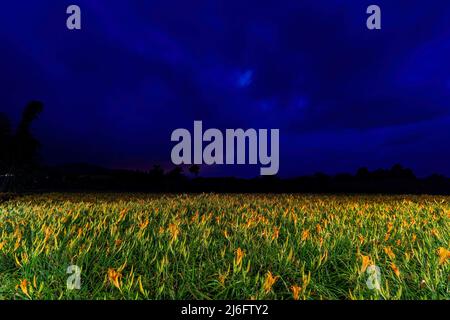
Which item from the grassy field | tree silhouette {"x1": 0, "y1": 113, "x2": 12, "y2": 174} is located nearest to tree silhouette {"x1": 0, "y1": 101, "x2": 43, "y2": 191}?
tree silhouette {"x1": 0, "y1": 113, "x2": 12, "y2": 174}

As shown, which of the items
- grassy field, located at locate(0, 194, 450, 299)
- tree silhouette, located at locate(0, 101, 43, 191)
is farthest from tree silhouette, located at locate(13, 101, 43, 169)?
grassy field, located at locate(0, 194, 450, 299)

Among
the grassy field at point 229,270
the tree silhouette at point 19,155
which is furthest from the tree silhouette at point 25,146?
the grassy field at point 229,270

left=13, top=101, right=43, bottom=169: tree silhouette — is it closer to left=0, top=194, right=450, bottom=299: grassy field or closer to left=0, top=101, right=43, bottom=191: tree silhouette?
left=0, top=101, right=43, bottom=191: tree silhouette

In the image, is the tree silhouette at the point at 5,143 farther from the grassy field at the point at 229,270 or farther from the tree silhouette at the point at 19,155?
the grassy field at the point at 229,270

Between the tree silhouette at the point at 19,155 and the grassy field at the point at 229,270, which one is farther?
the tree silhouette at the point at 19,155

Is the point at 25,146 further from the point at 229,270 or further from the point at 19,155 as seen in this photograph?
the point at 229,270

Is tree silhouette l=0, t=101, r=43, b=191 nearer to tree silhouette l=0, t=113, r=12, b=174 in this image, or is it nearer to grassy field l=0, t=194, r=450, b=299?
tree silhouette l=0, t=113, r=12, b=174

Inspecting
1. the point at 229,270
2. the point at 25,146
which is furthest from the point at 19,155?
the point at 229,270

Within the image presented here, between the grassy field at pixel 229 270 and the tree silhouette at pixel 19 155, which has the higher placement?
the tree silhouette at pixel 19 155

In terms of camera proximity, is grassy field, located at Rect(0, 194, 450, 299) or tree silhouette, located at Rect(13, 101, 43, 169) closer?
grassy field, located at Rect(0, 194, 450, 299)

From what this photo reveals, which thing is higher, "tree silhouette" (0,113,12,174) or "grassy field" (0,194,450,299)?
"tree silhouette" (0,113,12,174)

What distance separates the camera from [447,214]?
21.1 feet
